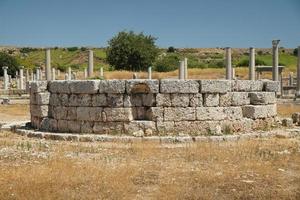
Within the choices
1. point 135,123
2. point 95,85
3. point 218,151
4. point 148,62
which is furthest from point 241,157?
point 148,62

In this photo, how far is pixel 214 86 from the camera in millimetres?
13594

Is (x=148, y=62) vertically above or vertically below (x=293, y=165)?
above

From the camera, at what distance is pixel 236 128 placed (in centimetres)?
1394

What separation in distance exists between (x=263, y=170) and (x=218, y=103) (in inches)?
192

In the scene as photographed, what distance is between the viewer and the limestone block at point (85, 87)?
13.6 meters

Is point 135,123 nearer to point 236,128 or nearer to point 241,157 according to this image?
point 236,128

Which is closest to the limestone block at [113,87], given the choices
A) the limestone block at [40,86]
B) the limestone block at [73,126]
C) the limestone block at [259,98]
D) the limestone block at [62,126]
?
the limestone block at [73,126]

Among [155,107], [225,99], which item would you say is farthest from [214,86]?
[155,107]

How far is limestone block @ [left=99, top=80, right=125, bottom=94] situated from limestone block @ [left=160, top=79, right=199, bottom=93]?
1142mm

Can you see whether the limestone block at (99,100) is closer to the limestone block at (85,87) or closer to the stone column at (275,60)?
the limestone block at (85,87)

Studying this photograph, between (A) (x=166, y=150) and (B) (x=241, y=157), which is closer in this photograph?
(B) (x=241, y=157)

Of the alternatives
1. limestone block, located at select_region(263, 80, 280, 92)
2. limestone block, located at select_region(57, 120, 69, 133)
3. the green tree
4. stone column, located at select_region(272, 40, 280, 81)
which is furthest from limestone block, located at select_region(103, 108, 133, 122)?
the green tree

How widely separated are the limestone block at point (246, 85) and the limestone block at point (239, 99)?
0.17 metres

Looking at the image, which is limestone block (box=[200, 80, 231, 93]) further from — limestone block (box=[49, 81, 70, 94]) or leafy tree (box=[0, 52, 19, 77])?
leafy tree (box=[0, 52, 19, 77])
